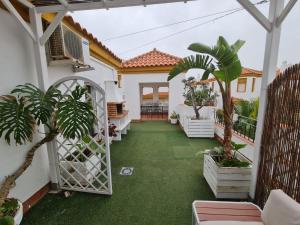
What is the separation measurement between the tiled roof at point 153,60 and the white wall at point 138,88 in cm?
52

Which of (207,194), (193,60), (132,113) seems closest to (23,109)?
(193,60)

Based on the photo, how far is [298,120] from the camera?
1640mm

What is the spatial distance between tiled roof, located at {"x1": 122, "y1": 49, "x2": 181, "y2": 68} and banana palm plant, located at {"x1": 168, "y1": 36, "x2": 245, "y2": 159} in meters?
5.44

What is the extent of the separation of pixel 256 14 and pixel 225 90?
106 cm

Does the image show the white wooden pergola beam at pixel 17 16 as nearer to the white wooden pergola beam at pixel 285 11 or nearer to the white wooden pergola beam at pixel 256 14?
the white wooden pergola beam at pixel 256 14

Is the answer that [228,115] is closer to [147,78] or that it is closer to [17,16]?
[17,16]

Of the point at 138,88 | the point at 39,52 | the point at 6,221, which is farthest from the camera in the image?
the point at 138,88

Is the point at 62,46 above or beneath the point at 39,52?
above

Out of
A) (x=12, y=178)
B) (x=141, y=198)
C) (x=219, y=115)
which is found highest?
(x=219, y=115)

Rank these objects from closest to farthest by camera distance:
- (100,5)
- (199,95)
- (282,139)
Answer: (282,139)
(100,5)
(199,95)

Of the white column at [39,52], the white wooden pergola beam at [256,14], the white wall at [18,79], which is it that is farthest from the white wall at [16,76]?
the white wooden pergola beam at [256,14]

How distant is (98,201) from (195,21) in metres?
5.98

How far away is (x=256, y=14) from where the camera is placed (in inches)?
78.8

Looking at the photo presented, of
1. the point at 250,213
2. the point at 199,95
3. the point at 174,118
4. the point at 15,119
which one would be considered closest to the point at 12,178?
the point at 15,119
